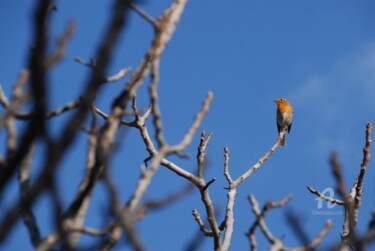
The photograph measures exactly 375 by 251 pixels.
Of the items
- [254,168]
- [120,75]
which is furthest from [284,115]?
[120,75]

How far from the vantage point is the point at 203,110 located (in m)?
2.42

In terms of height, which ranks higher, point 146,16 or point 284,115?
point 284,115

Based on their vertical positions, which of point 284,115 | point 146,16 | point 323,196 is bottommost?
point 323,196

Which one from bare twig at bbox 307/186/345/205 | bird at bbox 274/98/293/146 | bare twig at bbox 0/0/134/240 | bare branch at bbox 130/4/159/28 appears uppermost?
bird at bbox 274/98/293/146

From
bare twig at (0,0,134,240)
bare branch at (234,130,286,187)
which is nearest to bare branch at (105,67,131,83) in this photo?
bare twig at (0,0,134,240)

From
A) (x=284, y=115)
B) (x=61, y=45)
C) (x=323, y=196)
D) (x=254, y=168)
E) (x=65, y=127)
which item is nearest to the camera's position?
(x=65, y=127)

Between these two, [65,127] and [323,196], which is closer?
[65,127]

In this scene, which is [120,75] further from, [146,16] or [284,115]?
[284,115]

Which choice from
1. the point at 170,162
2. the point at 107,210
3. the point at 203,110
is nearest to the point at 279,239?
the point at 203,110

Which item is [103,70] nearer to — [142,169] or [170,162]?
[142,169]

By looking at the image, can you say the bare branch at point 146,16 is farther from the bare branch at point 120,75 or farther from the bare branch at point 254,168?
the bare branch at point 254,168

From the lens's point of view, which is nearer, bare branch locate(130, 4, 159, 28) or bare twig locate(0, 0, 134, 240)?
bare twig locate(0, 0, 134, 240)

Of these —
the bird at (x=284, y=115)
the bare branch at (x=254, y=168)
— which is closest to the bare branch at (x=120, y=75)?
the bare branch at (x=254, y=168)

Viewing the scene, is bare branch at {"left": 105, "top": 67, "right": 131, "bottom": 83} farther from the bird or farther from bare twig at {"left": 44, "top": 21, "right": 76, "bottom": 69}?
the bird
